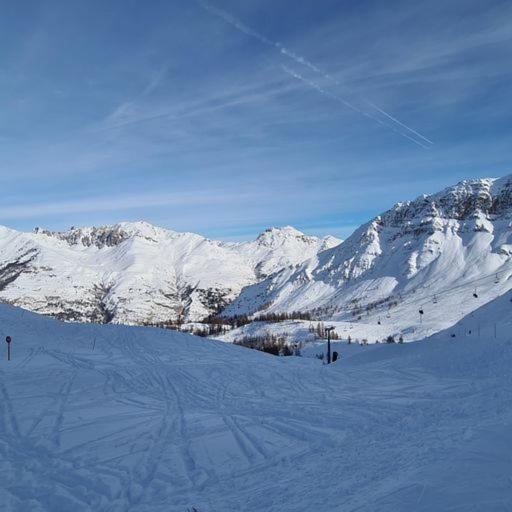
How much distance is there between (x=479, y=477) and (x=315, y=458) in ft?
16.6

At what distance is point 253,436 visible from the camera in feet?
53.2

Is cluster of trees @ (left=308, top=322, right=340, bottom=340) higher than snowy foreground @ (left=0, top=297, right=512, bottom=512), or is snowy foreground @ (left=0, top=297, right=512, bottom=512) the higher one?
snowy foreground @ (left=0, top=297, right=512, bottom=512)

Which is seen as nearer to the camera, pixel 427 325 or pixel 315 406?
pixel 315 406

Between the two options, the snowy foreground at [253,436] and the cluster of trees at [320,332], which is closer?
A: the snowy foreground at [253,436]

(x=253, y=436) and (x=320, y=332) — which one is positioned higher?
(x=253, y=436)

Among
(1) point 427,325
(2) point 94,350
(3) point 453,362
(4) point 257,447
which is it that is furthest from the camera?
(1) point 427,325

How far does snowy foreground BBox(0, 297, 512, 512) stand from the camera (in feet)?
34.7

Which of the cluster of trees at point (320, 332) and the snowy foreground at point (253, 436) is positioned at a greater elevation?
the snowy foreground at point (253, 436)

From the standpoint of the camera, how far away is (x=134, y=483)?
475 inches

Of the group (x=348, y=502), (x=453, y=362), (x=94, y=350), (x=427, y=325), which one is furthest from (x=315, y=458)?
(x=427, y=325)

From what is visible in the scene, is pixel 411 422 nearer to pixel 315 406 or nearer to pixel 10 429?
pixel 315 406

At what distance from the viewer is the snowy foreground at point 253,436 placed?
10.6m

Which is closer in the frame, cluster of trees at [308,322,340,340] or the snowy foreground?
the snowy foreground

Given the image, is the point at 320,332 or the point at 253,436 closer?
the point at 253,436
